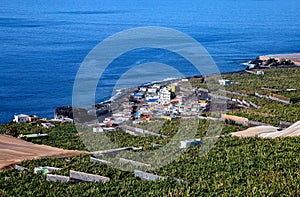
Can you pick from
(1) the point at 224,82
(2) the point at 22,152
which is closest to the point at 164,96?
(1) the point at 224,82

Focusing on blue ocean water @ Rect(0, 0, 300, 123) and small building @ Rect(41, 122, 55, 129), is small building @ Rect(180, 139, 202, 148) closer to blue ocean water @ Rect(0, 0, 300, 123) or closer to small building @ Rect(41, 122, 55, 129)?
small building @ Rect(41, 122, 55, 129)

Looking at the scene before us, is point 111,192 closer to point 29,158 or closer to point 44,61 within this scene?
point 29,158

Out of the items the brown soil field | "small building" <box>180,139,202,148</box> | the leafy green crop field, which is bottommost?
the brown soil field

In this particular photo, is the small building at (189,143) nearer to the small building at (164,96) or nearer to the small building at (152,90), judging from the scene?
the small building at (164,96)

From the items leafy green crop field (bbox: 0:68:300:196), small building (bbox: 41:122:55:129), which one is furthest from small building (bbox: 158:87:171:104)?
leafy green crop field (bbox: 0:68:300:196)

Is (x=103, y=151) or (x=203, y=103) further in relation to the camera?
(x=203, y=103)

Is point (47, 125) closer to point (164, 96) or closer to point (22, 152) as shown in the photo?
point (22, 152)

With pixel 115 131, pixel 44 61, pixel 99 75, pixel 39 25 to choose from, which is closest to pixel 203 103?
pixel 115 131

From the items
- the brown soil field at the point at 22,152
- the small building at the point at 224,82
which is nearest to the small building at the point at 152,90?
the small building at the point at 224,82
